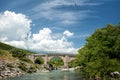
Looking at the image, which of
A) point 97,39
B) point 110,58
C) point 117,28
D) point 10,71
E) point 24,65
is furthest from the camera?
point 24,65

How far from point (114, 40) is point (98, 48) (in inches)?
158

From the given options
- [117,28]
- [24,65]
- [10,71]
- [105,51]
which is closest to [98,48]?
[105,51]

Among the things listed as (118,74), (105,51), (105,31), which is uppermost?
(105,31)

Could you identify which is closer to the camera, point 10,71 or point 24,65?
point 10,71

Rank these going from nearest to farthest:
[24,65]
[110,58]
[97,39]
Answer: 1. [110,58]
2. [97,39]
3. [24,65]

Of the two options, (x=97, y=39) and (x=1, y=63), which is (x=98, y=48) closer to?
(x=97, y=39)

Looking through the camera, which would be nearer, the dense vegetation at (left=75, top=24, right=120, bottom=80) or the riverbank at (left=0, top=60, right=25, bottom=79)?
the dense vegetation at (left=75, top=24, right=120, bottom=80)

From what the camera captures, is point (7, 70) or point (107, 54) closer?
point (107, 54)

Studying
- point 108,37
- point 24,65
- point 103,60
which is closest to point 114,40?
point 108,37

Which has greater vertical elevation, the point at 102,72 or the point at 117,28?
the point at 117,28

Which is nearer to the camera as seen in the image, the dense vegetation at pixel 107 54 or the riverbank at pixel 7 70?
the dense vegetation at pixel 107 54

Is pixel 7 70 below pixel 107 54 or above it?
below

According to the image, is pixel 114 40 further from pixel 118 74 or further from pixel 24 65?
pixel 24 65

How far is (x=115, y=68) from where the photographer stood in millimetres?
57219
